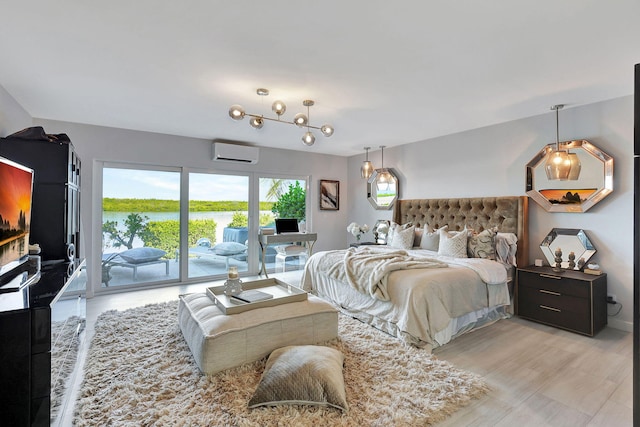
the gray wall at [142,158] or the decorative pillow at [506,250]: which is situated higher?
the gray wall at [142,158]

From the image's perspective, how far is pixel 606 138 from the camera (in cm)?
322

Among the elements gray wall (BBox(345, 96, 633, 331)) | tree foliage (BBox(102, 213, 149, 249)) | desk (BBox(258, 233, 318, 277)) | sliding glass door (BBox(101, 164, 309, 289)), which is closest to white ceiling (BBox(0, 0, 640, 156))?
gray wall (BBox(345, 96, 633, 331))

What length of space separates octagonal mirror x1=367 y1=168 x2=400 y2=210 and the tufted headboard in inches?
11.4

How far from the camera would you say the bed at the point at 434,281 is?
2.73m

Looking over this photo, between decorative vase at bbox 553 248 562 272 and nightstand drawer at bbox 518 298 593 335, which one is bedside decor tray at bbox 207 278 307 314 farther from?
→ decorative vase at bbox 553 248 562 272

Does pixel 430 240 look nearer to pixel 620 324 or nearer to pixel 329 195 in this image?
pixel 620 324

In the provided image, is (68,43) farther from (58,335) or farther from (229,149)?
(229,149)

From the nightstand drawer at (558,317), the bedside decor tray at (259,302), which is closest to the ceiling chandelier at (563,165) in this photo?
the nightstand drawer at (558,317)

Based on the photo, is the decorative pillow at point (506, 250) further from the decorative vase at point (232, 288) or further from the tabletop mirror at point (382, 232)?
the decorative vase at point (232, 288)

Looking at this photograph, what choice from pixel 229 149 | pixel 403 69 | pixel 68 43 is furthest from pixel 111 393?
pixel 229 149

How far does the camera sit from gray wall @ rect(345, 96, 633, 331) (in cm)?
311

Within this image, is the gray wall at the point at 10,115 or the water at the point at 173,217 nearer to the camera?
the gray wall at the point at 10,115

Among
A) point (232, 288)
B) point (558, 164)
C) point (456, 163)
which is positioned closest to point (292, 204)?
point (456, 163)

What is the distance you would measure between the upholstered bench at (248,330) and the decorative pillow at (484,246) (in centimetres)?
198
